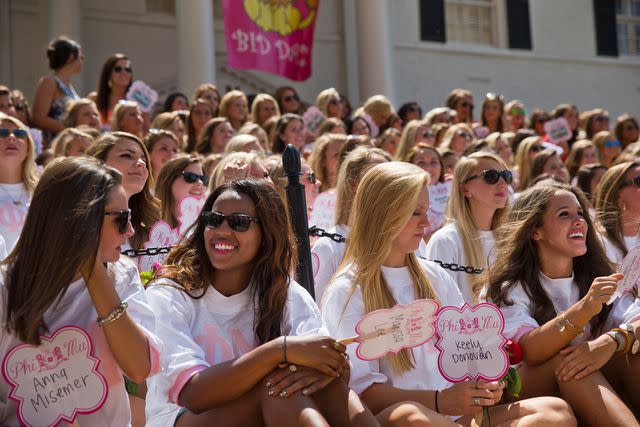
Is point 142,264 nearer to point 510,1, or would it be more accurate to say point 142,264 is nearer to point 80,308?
point 80,308

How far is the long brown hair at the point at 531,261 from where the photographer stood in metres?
4.43

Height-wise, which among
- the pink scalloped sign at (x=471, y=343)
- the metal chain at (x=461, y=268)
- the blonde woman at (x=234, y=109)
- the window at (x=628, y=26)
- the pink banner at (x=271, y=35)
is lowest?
the pink scalloped sign at (x=471, y=343)

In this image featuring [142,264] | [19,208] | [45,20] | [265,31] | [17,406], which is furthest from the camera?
[45,20]

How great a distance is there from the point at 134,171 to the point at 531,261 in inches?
85.7

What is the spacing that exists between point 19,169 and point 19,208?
29 cm

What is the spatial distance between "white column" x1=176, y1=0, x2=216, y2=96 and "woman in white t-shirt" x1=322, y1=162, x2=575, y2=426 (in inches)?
395

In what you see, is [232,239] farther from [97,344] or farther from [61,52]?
[61,52]

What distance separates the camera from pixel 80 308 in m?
3.29

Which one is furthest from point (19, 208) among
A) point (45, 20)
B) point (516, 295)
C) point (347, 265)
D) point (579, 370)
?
point (45, 20)

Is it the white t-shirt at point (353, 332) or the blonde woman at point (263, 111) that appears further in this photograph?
the blonde woman at point (263, 111)

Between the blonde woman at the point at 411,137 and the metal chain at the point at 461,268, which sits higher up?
the blonde woman at the point at 411,137

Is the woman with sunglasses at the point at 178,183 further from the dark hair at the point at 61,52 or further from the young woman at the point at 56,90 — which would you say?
the dark hair at the point at 61,52

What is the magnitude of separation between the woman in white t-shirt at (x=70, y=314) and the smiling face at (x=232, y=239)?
401 millimetres

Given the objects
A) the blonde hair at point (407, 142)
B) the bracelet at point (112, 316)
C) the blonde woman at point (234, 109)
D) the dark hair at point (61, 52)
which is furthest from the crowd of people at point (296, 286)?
the blonde woman at point (234, 109)
